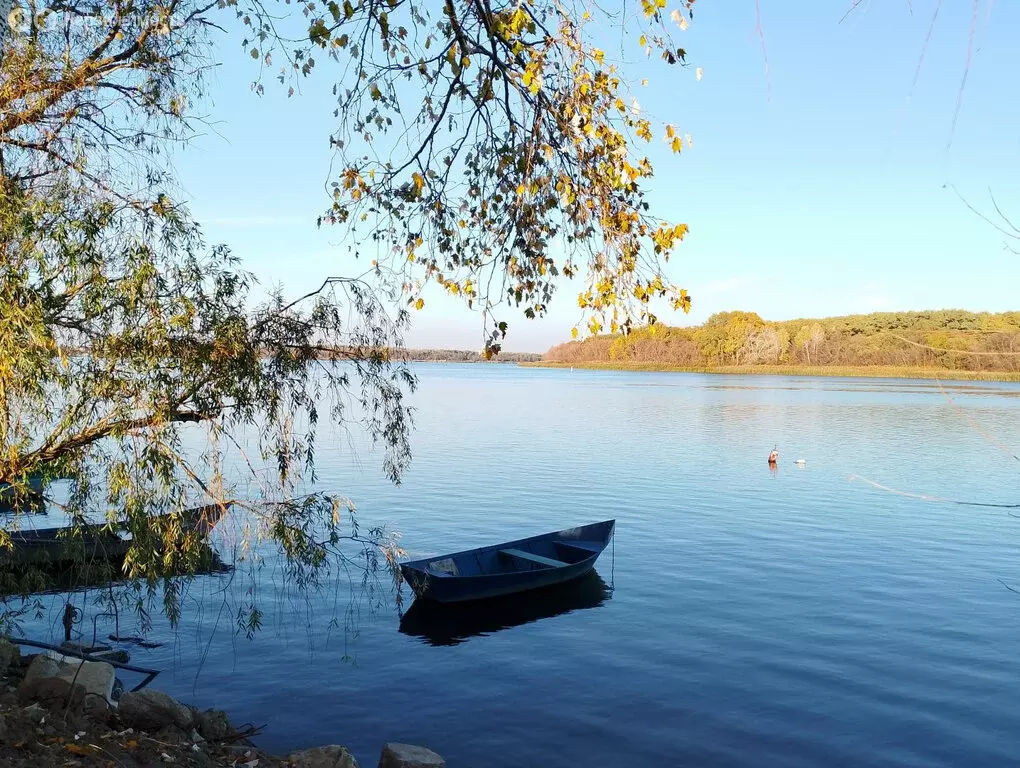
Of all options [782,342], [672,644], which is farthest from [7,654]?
[782,342]

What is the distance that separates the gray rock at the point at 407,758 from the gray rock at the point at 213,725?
1.73 metres

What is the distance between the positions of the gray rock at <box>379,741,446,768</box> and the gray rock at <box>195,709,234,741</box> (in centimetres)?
173

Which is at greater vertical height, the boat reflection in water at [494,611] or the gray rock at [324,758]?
the gray rock at [324,758]

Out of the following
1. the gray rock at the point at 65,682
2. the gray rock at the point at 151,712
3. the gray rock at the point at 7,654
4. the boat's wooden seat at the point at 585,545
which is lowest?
the boat's wooden seat at the point at 585,545

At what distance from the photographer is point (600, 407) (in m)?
69.4

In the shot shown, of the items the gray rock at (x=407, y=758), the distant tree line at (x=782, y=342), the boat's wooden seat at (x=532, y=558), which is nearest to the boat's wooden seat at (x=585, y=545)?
the boat's wooden seat at (x=532, y=558)

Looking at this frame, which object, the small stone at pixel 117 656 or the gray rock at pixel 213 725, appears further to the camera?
the small stone at pixel 117 656

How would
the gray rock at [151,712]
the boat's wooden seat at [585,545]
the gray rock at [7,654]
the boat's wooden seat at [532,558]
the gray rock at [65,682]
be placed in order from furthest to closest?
the boat's wooden seat at [585,545], the boat's wooden seat at [532,558], the gray rock at [7,654], the gray rock at [151,712], the gray rock at [65,682]

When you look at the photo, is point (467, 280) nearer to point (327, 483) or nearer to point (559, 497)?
point (559, 497)

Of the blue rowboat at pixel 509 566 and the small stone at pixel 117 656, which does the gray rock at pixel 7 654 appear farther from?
the blue rowboat at pixel 509 566

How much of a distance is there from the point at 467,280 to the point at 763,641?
33.9ft

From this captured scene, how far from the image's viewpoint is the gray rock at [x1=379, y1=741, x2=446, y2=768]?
8484 mm

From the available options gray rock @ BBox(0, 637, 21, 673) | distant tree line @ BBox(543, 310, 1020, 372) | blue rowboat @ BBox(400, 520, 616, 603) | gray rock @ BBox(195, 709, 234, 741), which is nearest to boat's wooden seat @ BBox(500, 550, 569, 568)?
blue rowboat @ BBox(400, 520, 616, 603)

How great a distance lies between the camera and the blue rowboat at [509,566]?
15.4m
